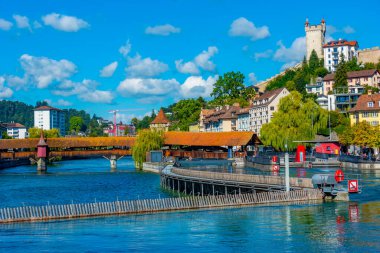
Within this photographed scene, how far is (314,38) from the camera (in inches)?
6560

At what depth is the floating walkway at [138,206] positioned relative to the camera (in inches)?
1458

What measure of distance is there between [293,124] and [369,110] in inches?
586

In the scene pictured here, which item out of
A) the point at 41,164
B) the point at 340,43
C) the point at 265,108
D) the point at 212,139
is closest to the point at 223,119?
the point at 265,108

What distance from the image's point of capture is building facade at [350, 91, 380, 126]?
99688 millimetres

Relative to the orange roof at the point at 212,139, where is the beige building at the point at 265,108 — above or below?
above

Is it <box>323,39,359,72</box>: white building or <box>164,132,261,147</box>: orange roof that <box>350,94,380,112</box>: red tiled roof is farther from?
<box>323,39,359,72</box>: white building

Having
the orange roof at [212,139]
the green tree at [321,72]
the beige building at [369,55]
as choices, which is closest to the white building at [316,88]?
the green tree at [321,72]

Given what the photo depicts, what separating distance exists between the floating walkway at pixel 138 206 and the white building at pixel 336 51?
117 m

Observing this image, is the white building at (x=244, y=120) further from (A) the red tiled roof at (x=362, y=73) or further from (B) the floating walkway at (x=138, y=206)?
(B) the floating walkway at (x=138, y=206)

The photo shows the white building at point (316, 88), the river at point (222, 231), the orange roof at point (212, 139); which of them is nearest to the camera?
the river at point (222, 231)

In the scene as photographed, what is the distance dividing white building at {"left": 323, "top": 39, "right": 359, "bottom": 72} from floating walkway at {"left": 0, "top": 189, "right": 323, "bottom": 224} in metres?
117

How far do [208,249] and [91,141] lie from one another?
81634 millimetres

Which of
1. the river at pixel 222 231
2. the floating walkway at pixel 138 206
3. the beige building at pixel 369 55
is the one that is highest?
the beige building at pixel 369 55

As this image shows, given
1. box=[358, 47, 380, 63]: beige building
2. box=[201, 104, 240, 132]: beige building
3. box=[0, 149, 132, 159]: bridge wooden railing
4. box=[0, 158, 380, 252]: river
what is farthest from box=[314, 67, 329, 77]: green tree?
box=[0, 158, 380, 252]: river
